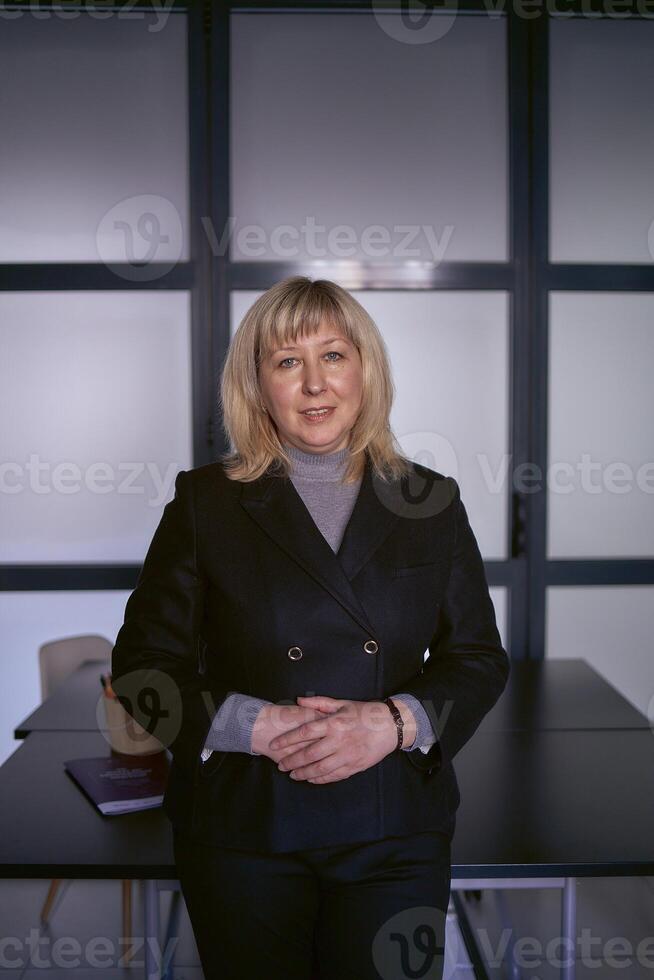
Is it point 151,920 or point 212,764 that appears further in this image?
point 151,920

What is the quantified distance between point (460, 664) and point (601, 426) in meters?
2.17

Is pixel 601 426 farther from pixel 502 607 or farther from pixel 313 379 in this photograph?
pixel 313 379

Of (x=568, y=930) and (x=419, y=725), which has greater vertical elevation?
(x=419, y=725)

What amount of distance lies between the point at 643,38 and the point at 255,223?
5.47 ft

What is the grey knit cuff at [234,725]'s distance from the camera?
49.1 inches

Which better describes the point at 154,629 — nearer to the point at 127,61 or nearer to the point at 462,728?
the point at 462,728

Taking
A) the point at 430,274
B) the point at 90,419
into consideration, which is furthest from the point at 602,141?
the point at 90,419

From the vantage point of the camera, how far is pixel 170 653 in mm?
1326

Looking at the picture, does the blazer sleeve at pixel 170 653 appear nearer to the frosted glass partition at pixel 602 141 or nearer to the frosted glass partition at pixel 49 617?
the frosted glass partition at pixel 49 617

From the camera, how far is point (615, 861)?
4.51 ft

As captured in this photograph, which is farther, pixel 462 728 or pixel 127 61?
pixel 127 61

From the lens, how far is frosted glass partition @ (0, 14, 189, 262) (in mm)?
3127

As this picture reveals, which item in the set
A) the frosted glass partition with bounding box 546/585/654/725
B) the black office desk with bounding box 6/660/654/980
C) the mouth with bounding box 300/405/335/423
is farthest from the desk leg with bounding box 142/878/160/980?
the frosted glass partition with bounding box 546/585/654/725

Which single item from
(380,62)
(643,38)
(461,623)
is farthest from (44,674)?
(643,38)
